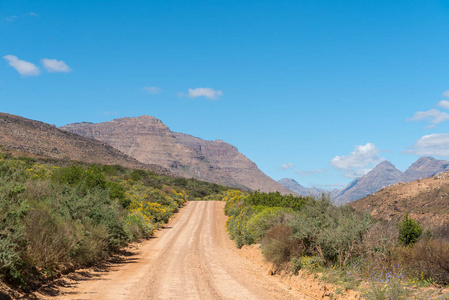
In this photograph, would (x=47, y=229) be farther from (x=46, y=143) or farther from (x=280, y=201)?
(x=46, y=143)

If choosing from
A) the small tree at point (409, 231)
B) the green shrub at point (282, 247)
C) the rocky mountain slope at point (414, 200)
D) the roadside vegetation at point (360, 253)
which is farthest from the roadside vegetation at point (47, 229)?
the rocky mountain slope at point (414, 200)

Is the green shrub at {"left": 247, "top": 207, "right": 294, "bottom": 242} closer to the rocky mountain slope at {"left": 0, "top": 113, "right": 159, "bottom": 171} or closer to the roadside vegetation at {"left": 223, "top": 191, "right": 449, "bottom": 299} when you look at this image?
the roadside vegetation at {"left": 223, "top": 191, "right": 449, "bottom": 299}

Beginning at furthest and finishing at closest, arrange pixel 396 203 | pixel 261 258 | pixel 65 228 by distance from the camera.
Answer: pixel 396 203
pixel 261 258
pixel 65 228

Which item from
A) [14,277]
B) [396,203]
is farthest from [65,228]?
[396,203]

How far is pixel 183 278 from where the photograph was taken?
14797 mm

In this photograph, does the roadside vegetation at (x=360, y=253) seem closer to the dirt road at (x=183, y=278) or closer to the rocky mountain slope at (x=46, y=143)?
the dirt road at (x=183, y=278)

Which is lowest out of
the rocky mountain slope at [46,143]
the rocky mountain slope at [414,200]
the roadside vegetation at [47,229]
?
the roadside vegetation at [47,229]

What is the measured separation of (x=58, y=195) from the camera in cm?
1830

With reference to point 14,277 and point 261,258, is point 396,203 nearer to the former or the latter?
point 261,258

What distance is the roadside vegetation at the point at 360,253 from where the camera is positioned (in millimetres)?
10250

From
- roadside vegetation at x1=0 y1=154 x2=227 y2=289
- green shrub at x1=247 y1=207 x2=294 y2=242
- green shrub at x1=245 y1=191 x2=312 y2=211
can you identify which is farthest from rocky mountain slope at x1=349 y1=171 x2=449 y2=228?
roadside vegetation at x1=0 y1=154 x2=227 y2=289

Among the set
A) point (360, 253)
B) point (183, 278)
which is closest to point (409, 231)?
point (360, 253)

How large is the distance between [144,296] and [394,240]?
8.64 m

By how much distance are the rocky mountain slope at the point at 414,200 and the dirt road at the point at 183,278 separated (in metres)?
29.0
